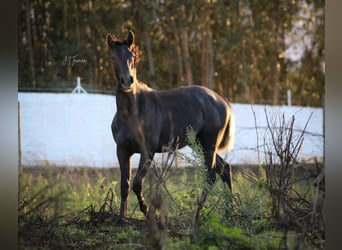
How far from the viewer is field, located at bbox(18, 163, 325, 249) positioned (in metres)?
2.56

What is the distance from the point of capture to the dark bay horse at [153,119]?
3.53m

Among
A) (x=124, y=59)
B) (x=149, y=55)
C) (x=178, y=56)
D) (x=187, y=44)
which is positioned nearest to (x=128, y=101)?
(x=124, y=59)

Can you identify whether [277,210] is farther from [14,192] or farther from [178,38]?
[178,38]

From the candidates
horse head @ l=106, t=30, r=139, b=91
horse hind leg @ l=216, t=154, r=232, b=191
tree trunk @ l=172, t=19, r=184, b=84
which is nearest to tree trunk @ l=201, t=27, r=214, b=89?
tree trunk @ l=172, t=19, r=184, b=84

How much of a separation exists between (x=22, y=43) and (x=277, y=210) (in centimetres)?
347

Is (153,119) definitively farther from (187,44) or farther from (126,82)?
(187,44)

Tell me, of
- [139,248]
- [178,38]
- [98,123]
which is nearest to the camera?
[139,248]

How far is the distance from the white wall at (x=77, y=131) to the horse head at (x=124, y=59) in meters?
1.19

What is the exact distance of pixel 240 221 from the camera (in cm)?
313

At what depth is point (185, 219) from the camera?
2.98m

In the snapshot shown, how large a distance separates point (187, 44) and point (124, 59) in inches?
129

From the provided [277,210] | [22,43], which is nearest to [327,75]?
[277,210]

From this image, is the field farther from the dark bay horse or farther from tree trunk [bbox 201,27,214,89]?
tree trunk [bbox 201,27,214,89]

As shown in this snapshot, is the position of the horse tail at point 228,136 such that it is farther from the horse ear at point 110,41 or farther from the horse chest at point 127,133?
the horse ear at point 110,41
